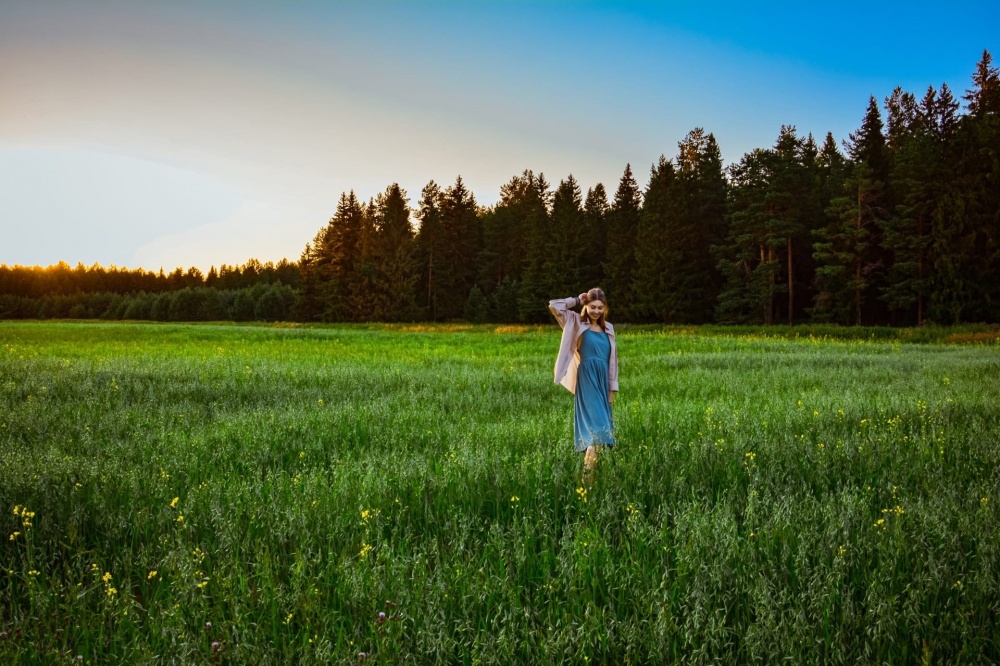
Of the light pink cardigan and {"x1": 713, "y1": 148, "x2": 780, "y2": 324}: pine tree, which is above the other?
{"x1": 713, "y1": 148, "x2": 780, "y2": 324}: pine tree

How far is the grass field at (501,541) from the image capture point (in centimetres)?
319

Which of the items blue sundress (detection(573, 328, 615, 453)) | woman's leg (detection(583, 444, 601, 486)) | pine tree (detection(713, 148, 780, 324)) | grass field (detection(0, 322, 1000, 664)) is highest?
pine tree (detection(713, 148, 780, 324))

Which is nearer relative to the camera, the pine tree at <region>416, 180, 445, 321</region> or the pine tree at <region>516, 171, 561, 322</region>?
the pine tree at <region>516, 171, 561, 322</region>

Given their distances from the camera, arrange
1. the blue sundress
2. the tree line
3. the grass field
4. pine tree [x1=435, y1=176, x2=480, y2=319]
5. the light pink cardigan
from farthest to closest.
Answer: the tree line
pine tree [x1=435, y1=176, x2=480, y2=319]
the light pink cardigan
the blue sundress
the grass field

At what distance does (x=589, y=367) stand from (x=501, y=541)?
274cm

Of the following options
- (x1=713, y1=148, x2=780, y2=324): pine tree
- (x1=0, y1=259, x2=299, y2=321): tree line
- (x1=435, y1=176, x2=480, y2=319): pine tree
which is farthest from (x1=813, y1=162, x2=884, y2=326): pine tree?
(x1=0, y1=259, x2=299, y2=321): tree line

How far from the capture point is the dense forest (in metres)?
45.4

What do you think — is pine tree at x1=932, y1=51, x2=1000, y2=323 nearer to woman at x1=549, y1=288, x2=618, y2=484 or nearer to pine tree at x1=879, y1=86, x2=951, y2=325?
pine tree at x1=879, y1=86, x2=951, y2=325

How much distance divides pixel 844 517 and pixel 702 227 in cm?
6008

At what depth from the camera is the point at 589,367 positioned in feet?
21.3

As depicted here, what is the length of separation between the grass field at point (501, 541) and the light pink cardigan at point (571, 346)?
33.1 inches

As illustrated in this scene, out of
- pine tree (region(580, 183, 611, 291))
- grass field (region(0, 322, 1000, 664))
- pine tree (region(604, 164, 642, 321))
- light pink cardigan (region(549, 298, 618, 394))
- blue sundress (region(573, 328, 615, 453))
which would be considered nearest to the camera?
grass field (region(0, 322, 1000, 664))

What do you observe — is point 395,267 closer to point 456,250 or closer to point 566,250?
point 456,250

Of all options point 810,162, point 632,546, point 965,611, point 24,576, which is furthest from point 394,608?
point 810,162
